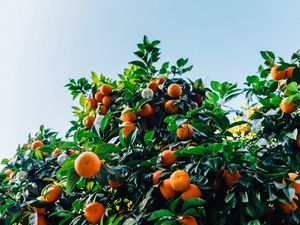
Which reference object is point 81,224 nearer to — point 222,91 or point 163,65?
point 222,91

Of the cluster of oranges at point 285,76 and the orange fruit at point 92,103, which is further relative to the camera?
the orange fruit at point 92,103

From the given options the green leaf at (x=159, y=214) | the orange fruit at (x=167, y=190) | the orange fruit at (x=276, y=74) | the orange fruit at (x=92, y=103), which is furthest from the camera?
the orange fruit at (x=92, y=103)

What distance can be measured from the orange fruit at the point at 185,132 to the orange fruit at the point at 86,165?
0.69 meters

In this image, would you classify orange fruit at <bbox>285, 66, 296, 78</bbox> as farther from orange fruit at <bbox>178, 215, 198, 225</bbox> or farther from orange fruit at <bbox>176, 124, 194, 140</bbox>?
orange fruit at <bbox>178, 215, 198, 225</bbox>

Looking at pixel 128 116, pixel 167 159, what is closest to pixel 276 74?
pixel 167 159

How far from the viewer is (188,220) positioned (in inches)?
69.9

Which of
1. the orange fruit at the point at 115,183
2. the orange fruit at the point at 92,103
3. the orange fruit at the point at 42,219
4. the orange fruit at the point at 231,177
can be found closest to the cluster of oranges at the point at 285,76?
the orange fruit at the point at 231,177

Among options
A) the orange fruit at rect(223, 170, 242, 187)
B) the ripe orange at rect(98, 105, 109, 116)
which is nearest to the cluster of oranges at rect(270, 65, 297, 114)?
the orange fruit at rect(223, 170, 242, 187)

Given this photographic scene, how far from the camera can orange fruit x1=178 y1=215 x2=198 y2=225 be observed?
1770 millimetres

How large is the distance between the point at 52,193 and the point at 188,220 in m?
1.02

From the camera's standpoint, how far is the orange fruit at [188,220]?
1770 millimetres

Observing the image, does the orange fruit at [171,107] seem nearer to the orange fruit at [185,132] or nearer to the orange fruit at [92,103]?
the orange fruit at [185,132]

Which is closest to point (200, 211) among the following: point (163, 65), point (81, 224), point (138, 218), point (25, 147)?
point (138, 218)

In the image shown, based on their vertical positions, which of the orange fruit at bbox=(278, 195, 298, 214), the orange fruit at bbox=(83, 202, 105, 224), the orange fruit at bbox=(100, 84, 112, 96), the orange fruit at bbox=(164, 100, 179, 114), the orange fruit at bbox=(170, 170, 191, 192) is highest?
the orange fruit at bbox=(100, 84, 112, 96)
